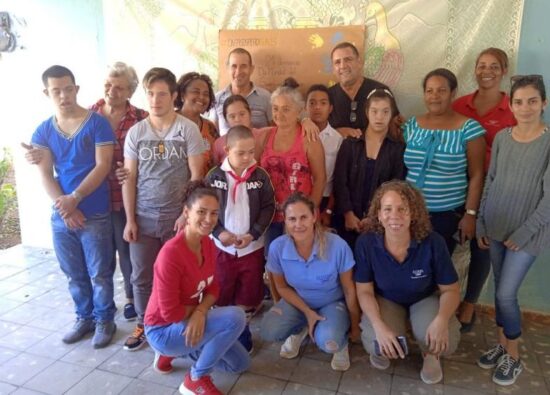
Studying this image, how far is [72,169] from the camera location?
7.59 ft

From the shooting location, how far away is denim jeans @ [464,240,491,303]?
→ 2.51 metres

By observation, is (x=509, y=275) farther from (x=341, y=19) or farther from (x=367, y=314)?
(x=341, y=19)

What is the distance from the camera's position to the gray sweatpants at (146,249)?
230 cm

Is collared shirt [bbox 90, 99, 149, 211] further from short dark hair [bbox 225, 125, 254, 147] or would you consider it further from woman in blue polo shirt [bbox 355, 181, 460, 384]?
woman in blue polo shirt [bbox 355, 181, 460, 384]

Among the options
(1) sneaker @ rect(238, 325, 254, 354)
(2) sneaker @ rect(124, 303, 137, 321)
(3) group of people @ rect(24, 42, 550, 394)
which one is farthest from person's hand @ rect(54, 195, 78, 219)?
(1) sneaker @ rect(238, 325, 254, 354)

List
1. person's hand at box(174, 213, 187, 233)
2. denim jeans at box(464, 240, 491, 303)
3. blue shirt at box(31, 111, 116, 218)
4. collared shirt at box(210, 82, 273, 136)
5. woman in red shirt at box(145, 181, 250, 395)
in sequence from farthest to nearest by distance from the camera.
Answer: collared shirt at box(210, 82, 273, 136), denim jeans at box(464, 240, 491, 303), blue shirt at box(31, 111, 116, 218), person's hand at box(174, 213, 187, 233), woman in red shirt at box(145, 181, 250, 395)

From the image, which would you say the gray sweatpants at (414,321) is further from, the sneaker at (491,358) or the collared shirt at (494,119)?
the collared shirt at (494,119)

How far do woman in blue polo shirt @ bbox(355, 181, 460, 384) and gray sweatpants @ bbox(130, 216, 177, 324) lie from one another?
104cm

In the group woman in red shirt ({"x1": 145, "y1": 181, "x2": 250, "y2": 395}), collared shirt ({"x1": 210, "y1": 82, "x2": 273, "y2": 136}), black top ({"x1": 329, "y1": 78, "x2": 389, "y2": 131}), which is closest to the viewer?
woman in red shirt ({"x1": 145, "y1": 181, "x2": 250, "y2": 395})

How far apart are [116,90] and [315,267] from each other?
1.55 meters

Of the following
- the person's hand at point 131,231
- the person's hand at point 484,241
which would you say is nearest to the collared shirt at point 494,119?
the person's hand at point 484,241

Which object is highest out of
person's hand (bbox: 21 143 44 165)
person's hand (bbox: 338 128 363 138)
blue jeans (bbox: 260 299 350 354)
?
person's hand (bbox: 338 128 363 138)

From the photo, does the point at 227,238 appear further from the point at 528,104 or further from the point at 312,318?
the point at 528,104

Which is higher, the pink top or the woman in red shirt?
the pink top
